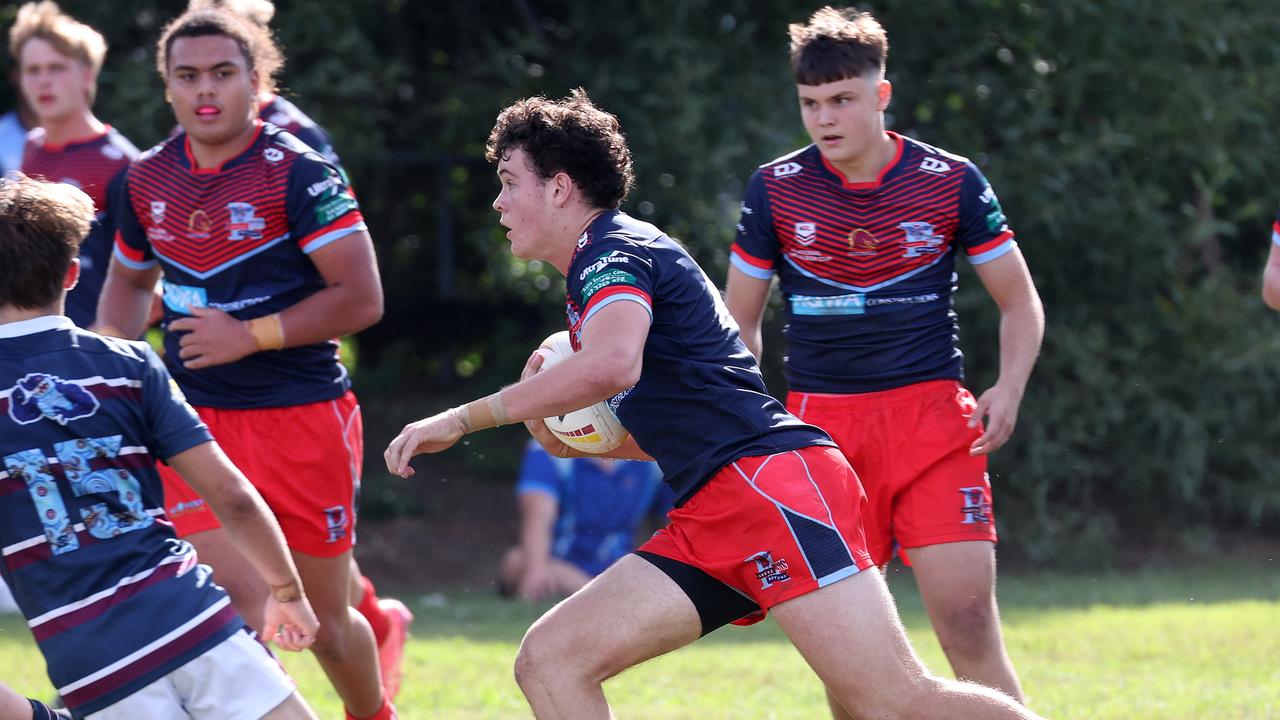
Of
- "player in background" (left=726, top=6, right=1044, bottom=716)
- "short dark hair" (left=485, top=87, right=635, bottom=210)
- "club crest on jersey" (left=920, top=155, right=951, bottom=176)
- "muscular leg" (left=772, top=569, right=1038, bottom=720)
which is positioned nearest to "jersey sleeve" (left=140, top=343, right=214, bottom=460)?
"short dark hair" (left=485, top=87, right=635, bottom=210)

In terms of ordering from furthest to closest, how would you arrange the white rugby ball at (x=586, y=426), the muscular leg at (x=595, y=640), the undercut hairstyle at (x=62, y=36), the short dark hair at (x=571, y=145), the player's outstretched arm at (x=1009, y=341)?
the undercut hairstyle at (x=62, y=36) < the player's outstretched arm at (x=1009, y=341) < the white rugby ball at (x=586, y=426) < the short dark hair at (x=571, y=145) < the muscular leg at (x=595, y=640)

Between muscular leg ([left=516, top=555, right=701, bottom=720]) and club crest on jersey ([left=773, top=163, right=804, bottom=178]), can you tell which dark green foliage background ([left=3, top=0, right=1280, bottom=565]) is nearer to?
club crest on jersey ([left=773, top=163, right=804, bottom=178])

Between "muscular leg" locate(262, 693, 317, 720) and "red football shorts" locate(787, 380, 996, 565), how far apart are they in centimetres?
206

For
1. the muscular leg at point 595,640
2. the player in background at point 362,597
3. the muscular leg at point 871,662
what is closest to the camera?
the muscular leg at point 871,662

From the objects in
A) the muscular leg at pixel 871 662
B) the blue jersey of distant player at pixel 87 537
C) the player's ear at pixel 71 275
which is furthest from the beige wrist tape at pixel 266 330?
the muscular leg at pixel 871 662

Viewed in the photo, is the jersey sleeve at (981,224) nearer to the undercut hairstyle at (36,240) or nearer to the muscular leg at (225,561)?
the muscular leg at (225,561)

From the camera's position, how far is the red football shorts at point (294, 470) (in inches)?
198

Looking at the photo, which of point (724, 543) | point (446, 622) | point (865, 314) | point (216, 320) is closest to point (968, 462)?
point (865, 314)

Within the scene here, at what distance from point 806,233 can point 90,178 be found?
116 inches

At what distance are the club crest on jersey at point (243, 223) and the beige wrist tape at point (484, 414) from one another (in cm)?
167

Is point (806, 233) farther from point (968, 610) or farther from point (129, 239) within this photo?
point (129, 239)

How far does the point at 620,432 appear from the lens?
13.6 feet

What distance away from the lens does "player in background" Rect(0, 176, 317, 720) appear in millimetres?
3285

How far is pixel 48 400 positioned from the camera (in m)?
3.33
